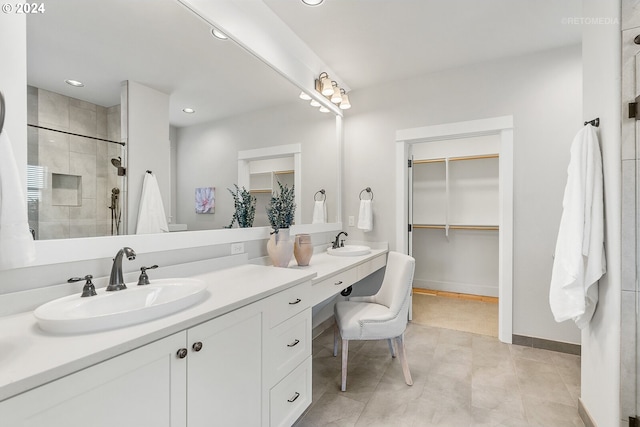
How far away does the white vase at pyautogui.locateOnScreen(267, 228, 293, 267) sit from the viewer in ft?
6.72

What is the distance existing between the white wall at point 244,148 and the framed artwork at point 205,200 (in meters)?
0.03

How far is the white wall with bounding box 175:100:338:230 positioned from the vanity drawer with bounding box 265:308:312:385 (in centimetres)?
81

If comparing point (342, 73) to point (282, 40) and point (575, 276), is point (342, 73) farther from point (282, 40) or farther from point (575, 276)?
point (575, 276)

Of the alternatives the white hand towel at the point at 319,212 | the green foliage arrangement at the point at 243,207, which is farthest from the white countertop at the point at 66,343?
the white hand towel at the point at 319,212

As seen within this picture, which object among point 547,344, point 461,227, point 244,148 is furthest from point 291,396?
point 461,227

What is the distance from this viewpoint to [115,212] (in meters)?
1.37

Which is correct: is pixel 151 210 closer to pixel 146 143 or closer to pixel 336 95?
pixel 146 143

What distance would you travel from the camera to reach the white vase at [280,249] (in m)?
2.05

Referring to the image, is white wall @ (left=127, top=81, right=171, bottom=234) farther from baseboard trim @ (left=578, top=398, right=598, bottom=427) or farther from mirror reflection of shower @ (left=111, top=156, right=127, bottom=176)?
baseboard trim @ (left=578, top=398, right=598, bottom=427)

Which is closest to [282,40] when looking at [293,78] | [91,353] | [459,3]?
[293,78]

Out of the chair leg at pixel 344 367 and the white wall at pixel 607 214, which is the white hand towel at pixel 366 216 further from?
the white wall at pixel 607 214

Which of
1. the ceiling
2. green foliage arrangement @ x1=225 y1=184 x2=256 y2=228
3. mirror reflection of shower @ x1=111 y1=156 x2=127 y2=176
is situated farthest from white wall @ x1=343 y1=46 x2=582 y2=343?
mirror reflection of shower @ x1=111 y1=156 x2=127 y2=176

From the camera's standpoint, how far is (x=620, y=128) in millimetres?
1359

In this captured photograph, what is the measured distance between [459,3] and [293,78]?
133cm
